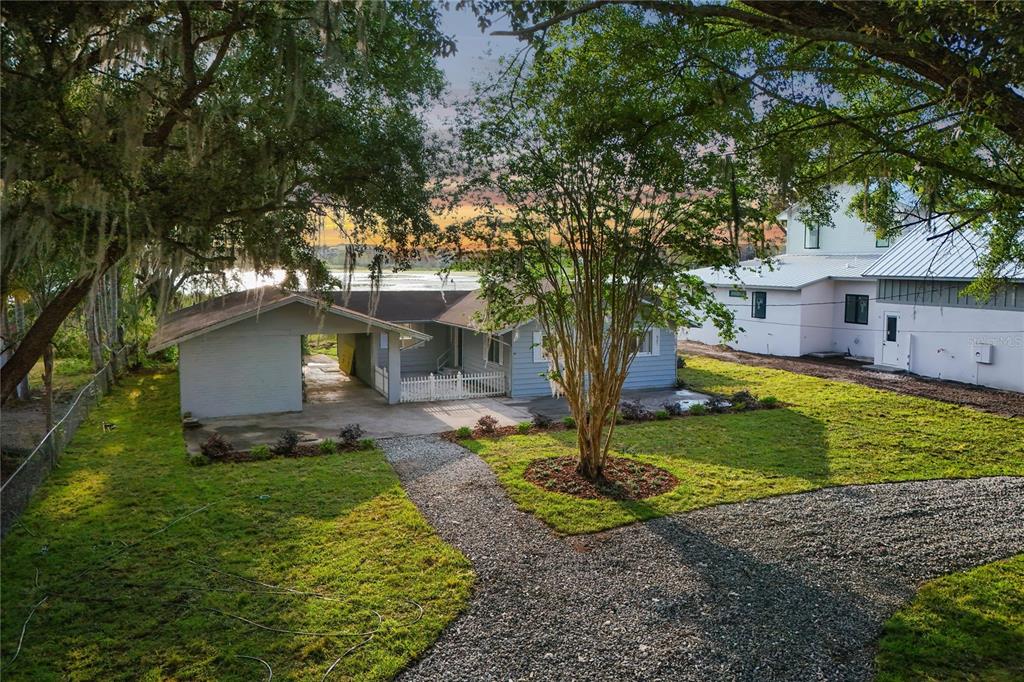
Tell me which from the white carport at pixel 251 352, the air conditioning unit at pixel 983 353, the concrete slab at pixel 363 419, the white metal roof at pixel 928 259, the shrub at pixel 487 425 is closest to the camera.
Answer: the shrub at pixel 487 425

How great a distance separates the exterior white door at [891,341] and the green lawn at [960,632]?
53.4ft

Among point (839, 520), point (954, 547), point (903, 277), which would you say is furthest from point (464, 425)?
point (903, 277)

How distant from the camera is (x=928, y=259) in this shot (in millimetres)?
20672

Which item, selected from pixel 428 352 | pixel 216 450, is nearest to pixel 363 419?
pixel 216 450

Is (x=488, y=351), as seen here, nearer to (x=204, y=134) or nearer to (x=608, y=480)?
(x=608, y=480)

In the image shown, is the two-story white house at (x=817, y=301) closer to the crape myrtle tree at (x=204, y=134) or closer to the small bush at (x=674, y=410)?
the small bush at (x=674, y=410)

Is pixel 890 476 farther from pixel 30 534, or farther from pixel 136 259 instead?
pixel 30 534

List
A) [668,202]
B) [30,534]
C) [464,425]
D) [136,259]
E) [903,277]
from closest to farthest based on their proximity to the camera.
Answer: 1. [136,259]
2. [30,534]
3. [668,202]
4. [464,425]
5. [903,277]

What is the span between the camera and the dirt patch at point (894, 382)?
55.3 feet

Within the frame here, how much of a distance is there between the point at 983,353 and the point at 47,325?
2208 centimetres

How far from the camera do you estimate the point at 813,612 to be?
6.41 meters

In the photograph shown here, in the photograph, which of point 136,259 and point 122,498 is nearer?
point 136,259

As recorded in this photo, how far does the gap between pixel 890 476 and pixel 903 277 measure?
39.9ft

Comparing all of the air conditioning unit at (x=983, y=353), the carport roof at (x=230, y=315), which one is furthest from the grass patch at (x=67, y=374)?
the air conditioning unit at (x=983, y=353)
